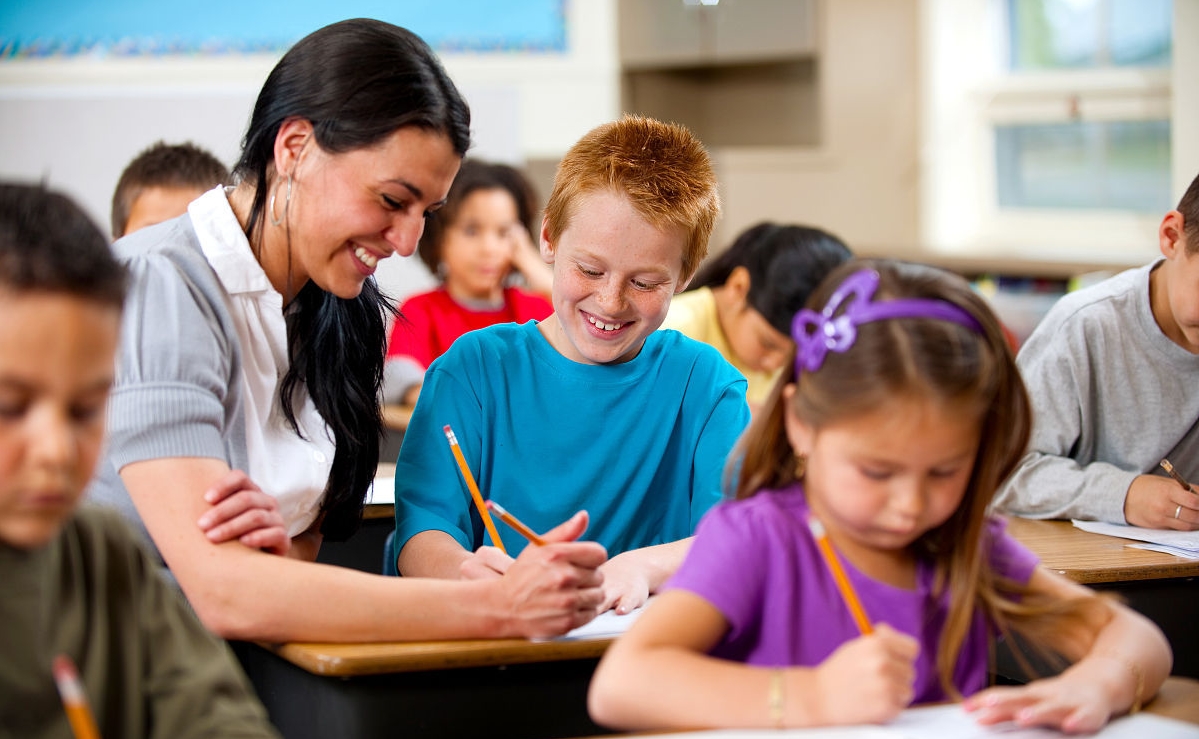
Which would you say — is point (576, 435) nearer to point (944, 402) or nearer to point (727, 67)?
point (944, 402)

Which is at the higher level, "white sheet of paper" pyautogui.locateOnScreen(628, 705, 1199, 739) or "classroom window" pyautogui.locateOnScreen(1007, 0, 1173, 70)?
"classroom window" pyautogui.locateOnScreen(1007, 0, 1173, 70)

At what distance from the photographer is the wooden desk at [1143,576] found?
1581 millimetres

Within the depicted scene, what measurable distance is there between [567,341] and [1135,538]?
82 centimetres

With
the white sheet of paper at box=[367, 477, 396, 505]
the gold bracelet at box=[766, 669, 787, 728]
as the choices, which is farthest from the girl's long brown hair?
the white sheet of paper at box=[367, 477, 396, 505]

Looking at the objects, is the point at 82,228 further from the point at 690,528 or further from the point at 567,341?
the point at 690,528

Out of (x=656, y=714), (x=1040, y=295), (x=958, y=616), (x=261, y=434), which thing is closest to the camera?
(x=656, y=714)

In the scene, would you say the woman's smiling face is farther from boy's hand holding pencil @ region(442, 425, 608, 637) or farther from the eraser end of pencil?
the eraser end of pencil

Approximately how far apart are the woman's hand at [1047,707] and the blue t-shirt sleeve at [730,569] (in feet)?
0.69

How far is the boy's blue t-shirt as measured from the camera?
5.67 feet

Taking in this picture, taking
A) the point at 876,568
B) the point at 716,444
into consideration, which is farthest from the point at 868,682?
the point at 716,444

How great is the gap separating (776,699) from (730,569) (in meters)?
0.14

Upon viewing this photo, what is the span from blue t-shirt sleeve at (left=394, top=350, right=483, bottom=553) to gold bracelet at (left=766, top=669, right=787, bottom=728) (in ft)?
2.06

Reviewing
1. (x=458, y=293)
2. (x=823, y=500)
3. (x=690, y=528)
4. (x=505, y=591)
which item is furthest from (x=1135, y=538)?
(x=458, y=293)

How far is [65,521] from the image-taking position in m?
0.97
